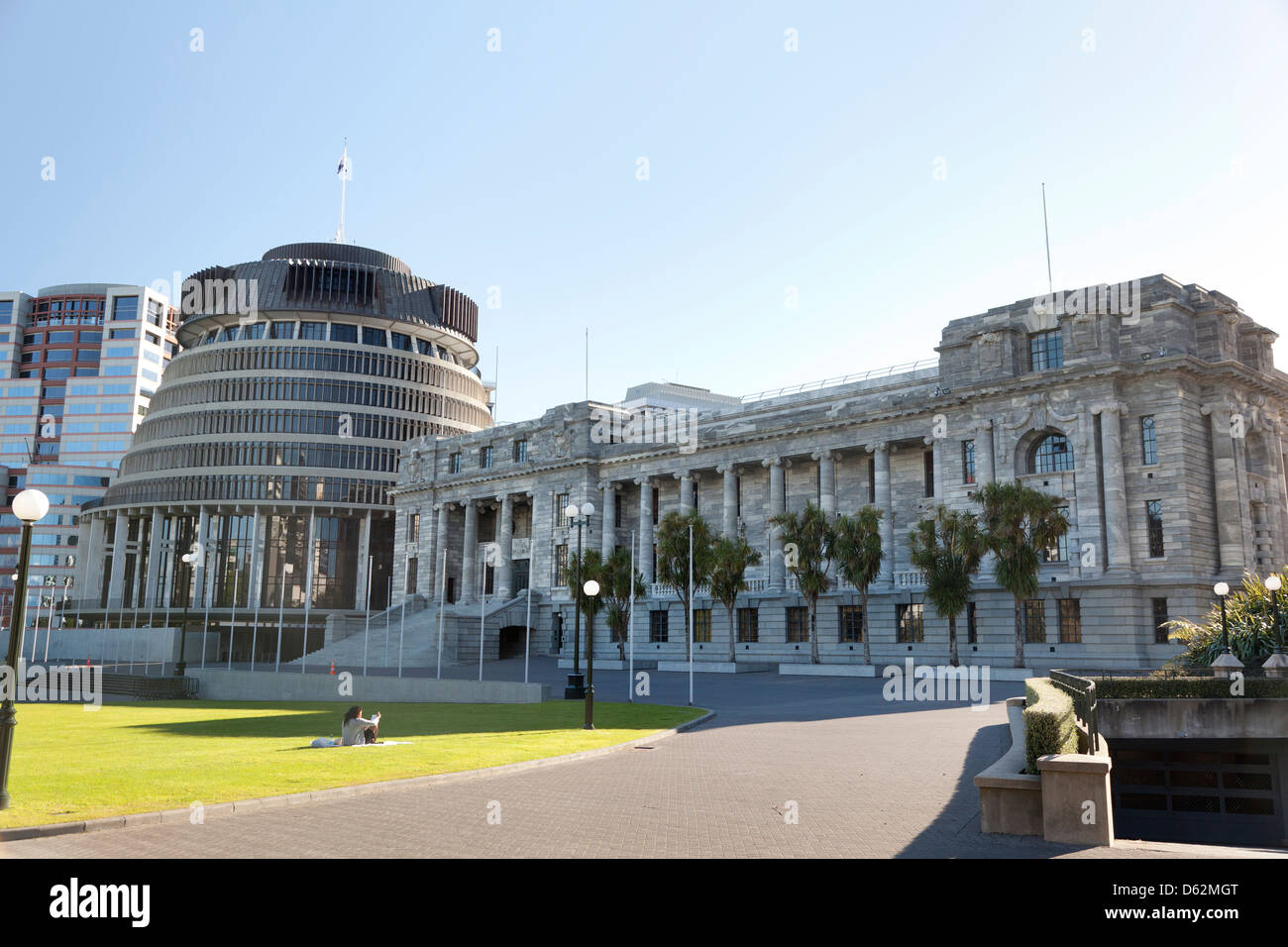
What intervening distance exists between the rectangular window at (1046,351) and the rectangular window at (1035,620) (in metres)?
13.0

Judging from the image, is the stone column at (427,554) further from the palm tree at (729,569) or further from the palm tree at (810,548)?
the palm tree at (810,548)

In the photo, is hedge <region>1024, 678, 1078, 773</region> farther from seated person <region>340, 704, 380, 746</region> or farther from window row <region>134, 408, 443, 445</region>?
window row <region>134, 408, 443, 445</region>

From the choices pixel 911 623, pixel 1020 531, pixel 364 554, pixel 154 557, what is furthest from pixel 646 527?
pixel 154 557

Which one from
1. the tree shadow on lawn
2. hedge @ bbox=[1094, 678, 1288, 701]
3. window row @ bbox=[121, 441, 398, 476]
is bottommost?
the tree shadow on lawn

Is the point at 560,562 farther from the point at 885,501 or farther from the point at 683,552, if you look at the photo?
the point at 885,501

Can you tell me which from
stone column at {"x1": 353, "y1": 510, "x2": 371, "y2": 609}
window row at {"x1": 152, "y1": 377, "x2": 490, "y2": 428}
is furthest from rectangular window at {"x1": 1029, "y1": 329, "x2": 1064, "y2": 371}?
stone column at {"x1": 353, "y1": 510, "x2": 371, "y2": 609}

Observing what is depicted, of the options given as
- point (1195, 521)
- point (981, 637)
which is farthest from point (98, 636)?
point (1195, 521)

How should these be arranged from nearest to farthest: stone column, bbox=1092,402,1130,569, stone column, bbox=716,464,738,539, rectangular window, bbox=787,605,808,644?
stone column, bbox=1092,402,1130,569 → rectangular window, bbox=787,605,808,644 → stone column, bbox=716,464,738,539

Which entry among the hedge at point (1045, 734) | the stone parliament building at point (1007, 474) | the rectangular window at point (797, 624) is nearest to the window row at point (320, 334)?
the stone parliament building at point (1007, 474)

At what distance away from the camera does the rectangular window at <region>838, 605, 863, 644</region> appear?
204 feet

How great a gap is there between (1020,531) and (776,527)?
74.7 feet

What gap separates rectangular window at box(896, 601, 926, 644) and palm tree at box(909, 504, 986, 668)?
22.0ft

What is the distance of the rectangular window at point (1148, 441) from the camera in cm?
5162
